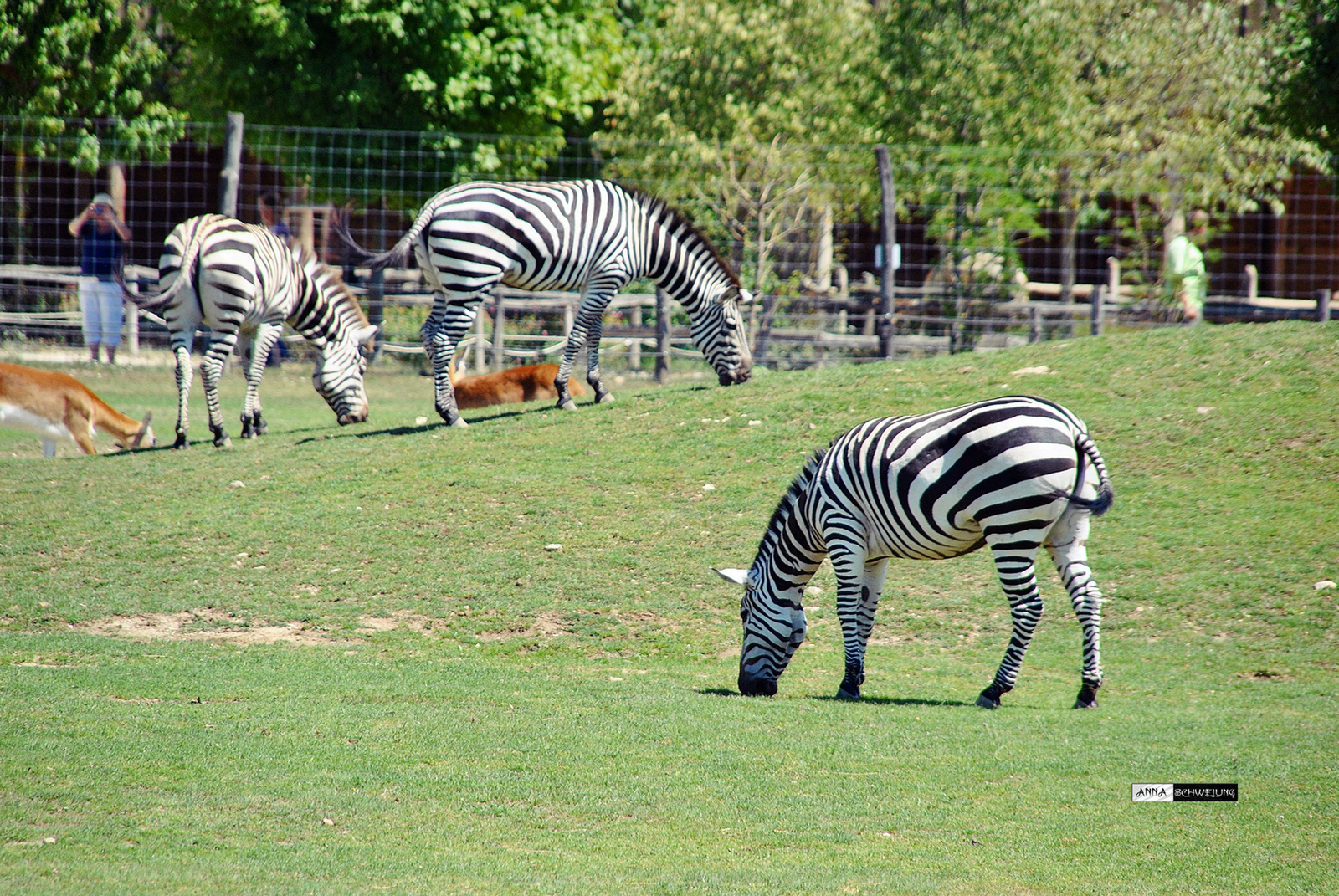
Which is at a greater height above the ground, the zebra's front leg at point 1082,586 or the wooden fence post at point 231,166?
the wooden fence post at point 231,166

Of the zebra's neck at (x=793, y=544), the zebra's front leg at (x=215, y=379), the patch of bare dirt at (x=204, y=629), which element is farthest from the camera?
the zebra's front leg at (x=215, y=379)

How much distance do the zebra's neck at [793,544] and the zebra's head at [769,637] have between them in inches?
3.2

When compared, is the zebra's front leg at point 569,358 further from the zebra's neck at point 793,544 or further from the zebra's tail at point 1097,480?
the zebra's tail at point 1097,480

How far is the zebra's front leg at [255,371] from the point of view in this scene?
13500mm

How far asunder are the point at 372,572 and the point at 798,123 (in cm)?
1589

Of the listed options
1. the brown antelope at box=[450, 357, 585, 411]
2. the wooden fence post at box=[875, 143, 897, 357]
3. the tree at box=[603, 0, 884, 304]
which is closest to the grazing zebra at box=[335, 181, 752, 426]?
the brown antelope at box=[450, 357, 585, 411]

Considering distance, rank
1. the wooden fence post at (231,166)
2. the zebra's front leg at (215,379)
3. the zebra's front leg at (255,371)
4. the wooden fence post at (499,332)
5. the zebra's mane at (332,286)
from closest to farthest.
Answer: the zebra's front leg at (215,379), the zebra's front leg at (255,371), the zebra's mane at (332,286), the wooden fence post at (231,166), the wooden fence post at (499,332)

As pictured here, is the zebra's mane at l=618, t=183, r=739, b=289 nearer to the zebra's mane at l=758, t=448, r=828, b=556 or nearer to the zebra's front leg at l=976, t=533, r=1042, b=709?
the zebra's mane at l=758, t=448, r=828, b=556

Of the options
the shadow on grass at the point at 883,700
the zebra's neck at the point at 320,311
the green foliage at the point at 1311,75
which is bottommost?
the shadow on grass at the point at 883,700

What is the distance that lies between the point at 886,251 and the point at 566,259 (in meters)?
4.57

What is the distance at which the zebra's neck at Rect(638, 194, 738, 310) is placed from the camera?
13.9 m

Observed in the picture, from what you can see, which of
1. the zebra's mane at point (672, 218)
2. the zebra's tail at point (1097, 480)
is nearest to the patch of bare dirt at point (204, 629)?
the zebra's tail at point (1097, 480)

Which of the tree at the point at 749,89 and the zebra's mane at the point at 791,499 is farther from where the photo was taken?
the tree at the point at 749,89

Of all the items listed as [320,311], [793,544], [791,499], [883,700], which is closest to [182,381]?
[320,311]
